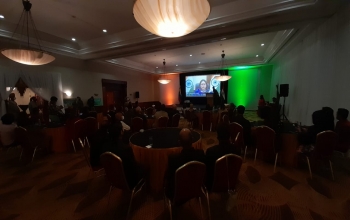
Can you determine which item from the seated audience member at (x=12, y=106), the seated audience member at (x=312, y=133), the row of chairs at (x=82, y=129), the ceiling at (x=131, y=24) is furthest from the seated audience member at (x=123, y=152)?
the seated audience member at (x=12, y=106)

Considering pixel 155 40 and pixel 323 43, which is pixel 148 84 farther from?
pixel 323 43

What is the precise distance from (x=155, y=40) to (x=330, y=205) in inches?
221

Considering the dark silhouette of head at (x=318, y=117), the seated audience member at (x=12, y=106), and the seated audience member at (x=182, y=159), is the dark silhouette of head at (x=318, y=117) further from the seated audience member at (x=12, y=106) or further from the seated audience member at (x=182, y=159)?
the seated audience member at (x=12, y=106)

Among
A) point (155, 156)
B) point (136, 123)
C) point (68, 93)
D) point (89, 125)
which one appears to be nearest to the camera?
point (155, 156)

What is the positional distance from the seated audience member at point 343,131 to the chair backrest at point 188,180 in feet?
9.82

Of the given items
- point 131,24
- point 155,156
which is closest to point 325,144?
Result: point 155,156

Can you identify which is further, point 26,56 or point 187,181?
point 26,56

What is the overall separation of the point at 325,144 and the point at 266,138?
0.86 m

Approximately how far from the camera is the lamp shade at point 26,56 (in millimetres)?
2777

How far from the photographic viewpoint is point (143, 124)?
14.9ft

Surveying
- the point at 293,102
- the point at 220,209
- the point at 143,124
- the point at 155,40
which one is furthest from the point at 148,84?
the point at 220,209

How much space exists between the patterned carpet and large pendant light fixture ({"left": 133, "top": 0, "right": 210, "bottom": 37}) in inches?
85.2

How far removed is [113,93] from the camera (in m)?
9.92

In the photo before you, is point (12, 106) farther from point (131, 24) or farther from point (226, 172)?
point (226, 172)
